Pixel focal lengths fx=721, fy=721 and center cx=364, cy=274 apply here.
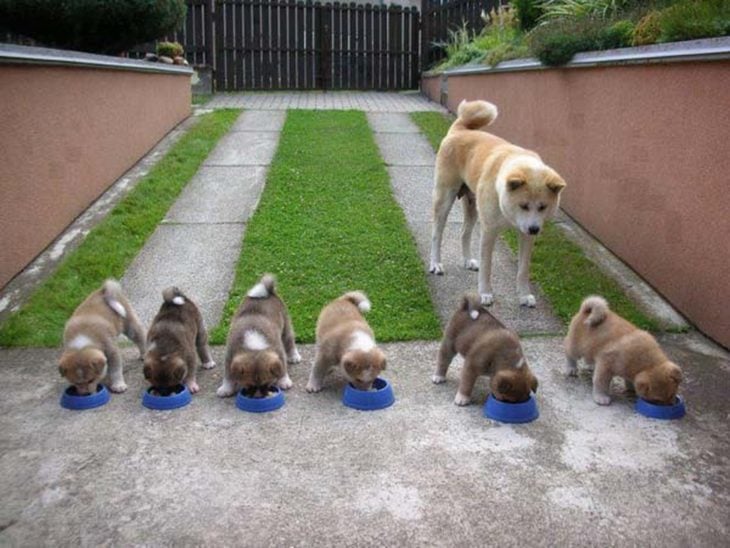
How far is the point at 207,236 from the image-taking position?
8383mm

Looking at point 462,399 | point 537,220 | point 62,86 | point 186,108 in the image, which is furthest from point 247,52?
point 462,399

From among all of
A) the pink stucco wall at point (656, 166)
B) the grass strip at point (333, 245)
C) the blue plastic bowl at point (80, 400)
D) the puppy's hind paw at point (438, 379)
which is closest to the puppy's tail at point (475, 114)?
the pink stucco wall at point (656, 166)

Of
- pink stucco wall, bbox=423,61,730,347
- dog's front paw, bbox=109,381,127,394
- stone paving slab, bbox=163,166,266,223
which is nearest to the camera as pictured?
dog's front paw, bbox=109,381,127,394

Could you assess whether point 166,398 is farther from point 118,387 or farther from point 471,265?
point 471,265

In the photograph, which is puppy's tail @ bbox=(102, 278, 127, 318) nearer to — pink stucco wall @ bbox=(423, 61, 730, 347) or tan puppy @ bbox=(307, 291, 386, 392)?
tan puppy @ bbox=(307, 291, 386, 392)

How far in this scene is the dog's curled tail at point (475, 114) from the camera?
7664mm

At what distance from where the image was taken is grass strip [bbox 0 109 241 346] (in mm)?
5969

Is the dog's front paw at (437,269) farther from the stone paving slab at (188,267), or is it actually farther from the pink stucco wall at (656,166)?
the stone paving slab at (188,267)

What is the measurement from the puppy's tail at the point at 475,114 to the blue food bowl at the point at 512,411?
3901 millimetres

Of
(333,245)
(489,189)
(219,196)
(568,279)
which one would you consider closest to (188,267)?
(333,245)

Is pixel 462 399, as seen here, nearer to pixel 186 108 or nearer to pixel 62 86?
pixel 62 86

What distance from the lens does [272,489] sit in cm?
393

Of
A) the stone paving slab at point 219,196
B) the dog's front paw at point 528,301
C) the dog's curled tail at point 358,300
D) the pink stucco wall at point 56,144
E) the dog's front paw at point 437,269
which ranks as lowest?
the dog's front paw at point 528,301

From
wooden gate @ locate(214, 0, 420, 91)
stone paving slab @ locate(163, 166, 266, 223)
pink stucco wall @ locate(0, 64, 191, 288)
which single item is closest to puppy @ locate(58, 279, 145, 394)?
pink stucco wall @ locate(0, 64, 191, 288)
